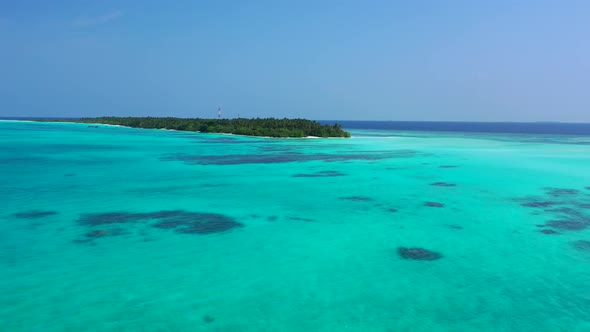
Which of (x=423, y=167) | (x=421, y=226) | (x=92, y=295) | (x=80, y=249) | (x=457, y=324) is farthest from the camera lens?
(x=423, y=167)

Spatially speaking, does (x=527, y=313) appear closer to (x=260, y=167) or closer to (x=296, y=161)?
(x=260, y=167)

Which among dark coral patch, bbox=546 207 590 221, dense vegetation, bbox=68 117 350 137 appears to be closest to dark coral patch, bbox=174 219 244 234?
dark coral patch, bbox=546 207 590 221

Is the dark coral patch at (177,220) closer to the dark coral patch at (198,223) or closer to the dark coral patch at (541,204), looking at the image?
the dark coral patch at (198,223)

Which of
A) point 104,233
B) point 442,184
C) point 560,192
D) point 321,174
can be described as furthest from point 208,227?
point 560,192

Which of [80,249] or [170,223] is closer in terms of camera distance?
[80,249]

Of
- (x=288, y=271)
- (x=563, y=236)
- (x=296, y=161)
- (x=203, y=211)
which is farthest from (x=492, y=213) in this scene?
(x=296, y=161)

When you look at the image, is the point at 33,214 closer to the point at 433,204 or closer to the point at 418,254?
the point at 418,254
